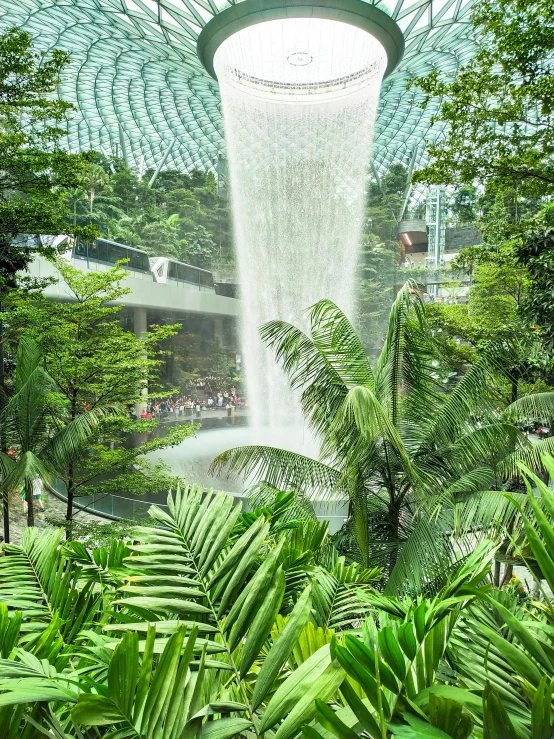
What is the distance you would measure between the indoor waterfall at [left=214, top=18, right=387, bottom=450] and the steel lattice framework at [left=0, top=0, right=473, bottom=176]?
2.07 metres

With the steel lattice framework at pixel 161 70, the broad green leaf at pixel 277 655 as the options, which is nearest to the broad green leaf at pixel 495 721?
the broad green leaf at pixel 277 655

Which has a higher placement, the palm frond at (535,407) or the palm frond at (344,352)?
the palm frond at (344,352)

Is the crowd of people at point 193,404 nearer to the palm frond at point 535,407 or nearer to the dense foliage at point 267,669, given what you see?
the palm frond at point 535,407

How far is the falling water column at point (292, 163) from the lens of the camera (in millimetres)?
20891

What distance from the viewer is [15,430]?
9094 mm

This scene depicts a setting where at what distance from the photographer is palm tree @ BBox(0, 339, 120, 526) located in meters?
8.54

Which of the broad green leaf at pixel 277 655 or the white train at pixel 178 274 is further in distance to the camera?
the white train at pixel 178 274

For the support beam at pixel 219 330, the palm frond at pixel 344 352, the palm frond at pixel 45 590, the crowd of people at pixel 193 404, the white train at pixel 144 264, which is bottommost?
the crowd of people at pixel 193 404

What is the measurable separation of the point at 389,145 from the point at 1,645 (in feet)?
149

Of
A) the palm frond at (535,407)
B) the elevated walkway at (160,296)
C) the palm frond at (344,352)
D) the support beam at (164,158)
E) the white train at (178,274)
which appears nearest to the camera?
the palm frond at (344,352)

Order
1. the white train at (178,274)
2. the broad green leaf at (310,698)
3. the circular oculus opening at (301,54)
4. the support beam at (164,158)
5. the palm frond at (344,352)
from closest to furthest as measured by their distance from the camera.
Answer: the broad green leaf at (310,698), the palm frond at (344,352), the circular oculus opening at (301,54), the white train at (178,274), the support beam at (164,158)

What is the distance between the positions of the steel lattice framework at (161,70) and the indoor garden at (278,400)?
0.20m

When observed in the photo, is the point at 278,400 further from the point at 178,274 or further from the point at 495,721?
the point at 495,721

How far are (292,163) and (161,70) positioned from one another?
335 inches
